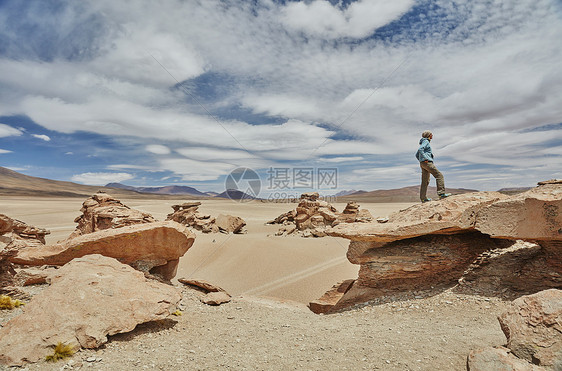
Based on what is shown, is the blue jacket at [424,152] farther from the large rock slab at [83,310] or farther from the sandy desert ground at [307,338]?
the large rock slab at [83,310]

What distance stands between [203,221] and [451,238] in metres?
17.9

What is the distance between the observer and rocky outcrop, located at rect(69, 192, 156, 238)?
9047 mm

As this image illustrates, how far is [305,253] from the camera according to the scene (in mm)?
16062

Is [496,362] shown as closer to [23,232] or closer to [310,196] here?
[23,232]

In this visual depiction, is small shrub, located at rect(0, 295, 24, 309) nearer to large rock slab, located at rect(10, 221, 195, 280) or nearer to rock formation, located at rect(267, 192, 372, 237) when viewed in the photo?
large rock slab, located at rect(10, 221, 195, 280)

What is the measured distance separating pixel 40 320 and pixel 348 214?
19442mm

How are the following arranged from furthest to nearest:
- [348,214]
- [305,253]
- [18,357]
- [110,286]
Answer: [348,214]
[305,253]
[110,286]
[18,357]

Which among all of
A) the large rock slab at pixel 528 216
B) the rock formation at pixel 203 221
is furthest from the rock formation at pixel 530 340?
the rock formation at pixel 203 221

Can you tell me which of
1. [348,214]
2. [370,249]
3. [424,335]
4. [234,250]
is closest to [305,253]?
[234,250]

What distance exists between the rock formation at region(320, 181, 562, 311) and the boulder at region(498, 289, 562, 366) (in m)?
2.11

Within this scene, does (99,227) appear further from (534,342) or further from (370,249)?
(534,342)

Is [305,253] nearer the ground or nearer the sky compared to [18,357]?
nearer the ground

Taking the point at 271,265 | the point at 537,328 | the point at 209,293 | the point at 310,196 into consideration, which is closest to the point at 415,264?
the point at 537,328

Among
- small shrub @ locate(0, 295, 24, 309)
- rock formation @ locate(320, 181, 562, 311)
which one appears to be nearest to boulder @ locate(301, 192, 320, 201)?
rock formation @ locate(320, 181, 562, 311)
